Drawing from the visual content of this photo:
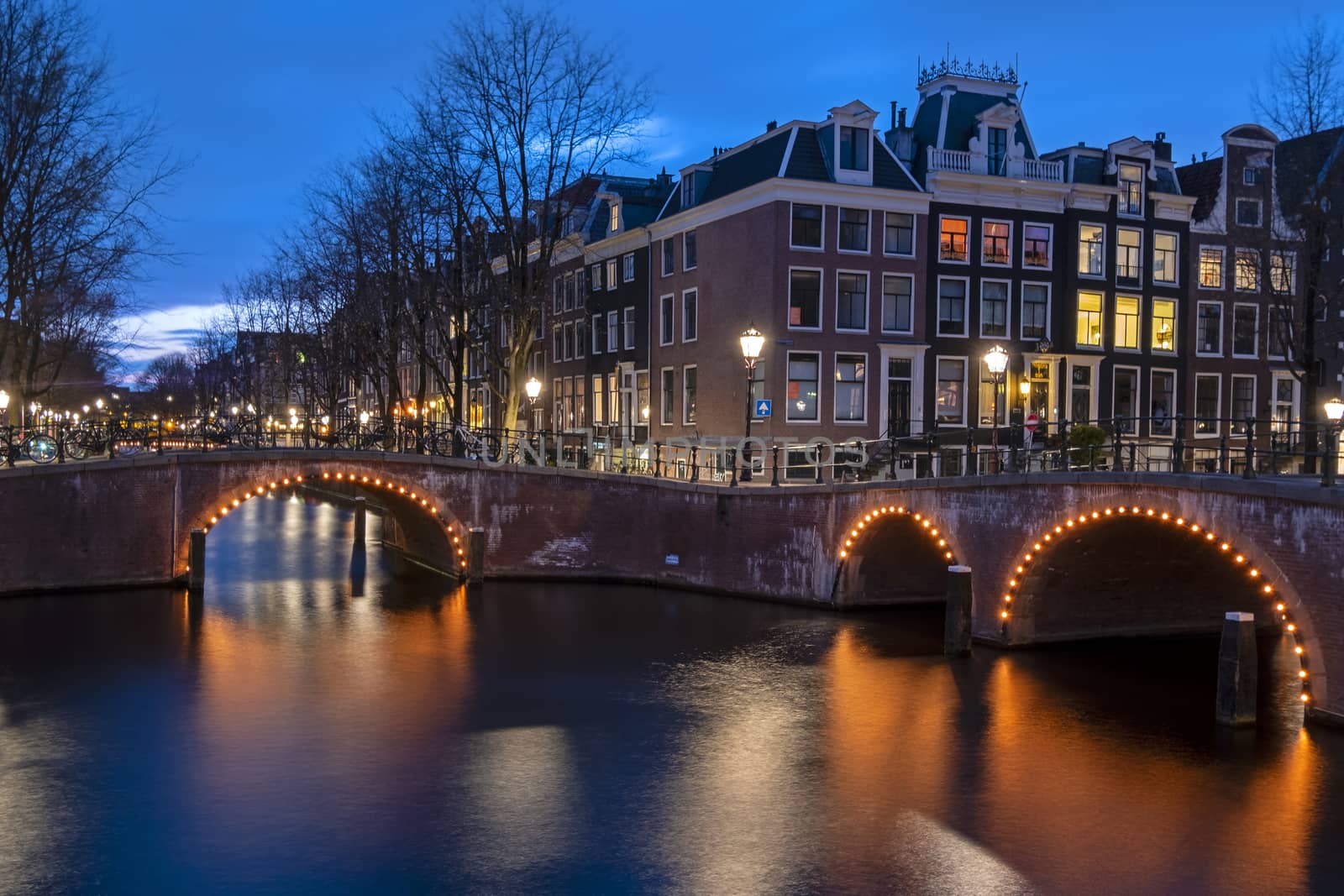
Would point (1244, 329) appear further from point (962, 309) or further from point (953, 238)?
point (953, 238)

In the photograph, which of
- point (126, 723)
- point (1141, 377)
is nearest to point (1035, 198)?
point (1141, 377)

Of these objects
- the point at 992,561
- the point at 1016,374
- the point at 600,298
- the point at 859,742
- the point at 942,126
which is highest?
the point at 942,126

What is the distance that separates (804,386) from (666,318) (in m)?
8.27

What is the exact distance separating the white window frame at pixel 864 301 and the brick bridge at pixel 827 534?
1135cm

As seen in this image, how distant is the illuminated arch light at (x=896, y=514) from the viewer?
86.3 feet

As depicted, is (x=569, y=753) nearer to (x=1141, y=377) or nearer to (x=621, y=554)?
(x=621, y=554)

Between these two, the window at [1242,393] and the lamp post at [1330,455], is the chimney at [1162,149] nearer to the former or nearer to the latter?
the window at [1242,393]

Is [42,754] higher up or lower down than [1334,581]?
lower down

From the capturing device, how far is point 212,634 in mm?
26594

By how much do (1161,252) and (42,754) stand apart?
4232 cm

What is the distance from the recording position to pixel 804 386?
4172 cm

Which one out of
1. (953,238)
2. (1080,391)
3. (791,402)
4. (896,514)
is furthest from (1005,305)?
(896,514)

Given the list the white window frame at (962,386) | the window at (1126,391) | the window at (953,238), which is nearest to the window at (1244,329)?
the window at (1126,391)

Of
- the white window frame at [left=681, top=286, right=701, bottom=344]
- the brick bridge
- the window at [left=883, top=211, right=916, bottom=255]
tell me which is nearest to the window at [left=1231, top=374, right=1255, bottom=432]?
the window at [left=883, top=211, right=916, bottom=255]
